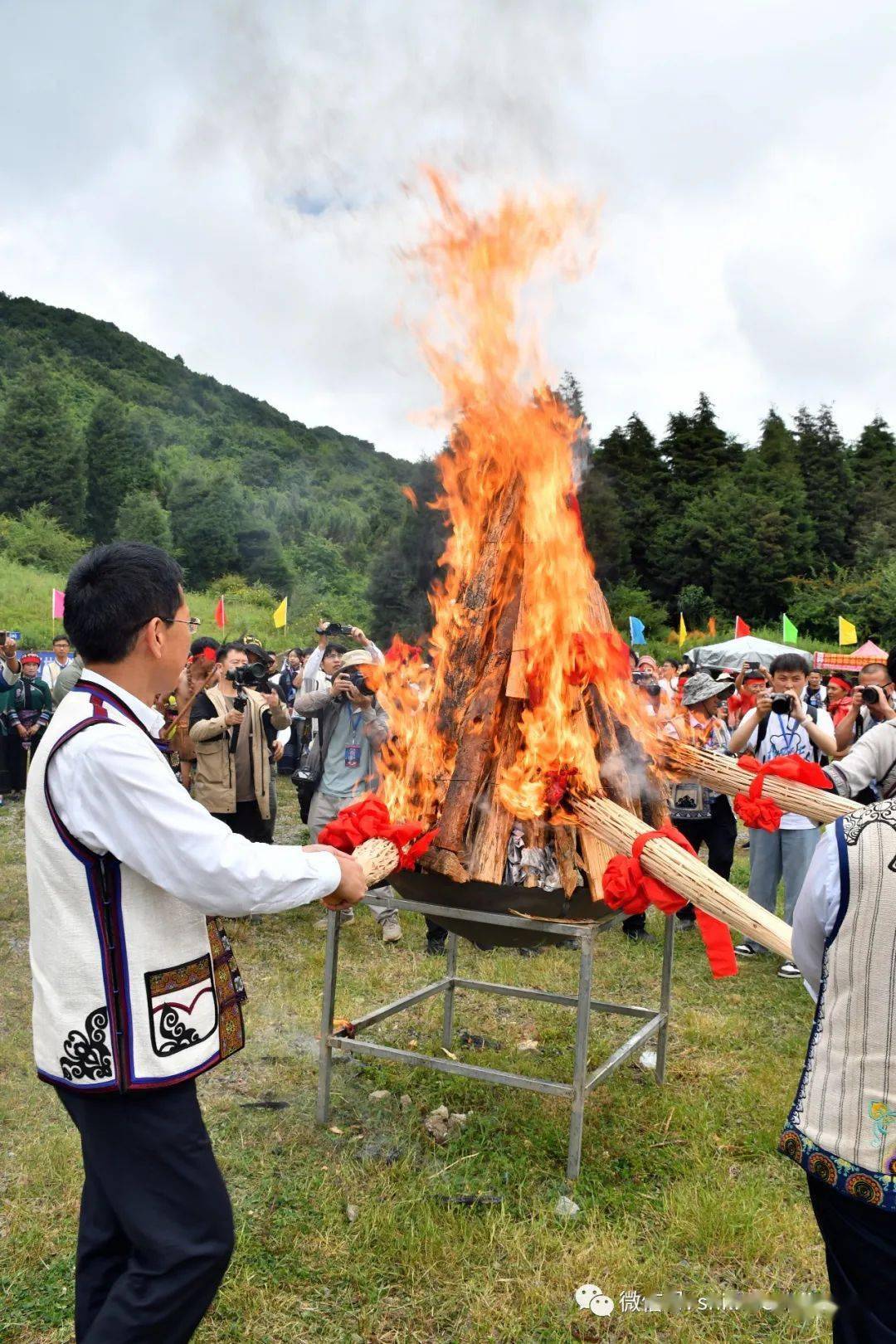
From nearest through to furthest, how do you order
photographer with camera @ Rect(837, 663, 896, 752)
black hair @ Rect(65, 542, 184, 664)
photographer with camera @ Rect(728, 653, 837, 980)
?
black hair @ Rect(65, 542, 184, 664) → photographer with camera @ Rect(837, 663, 896, 752) → photographer with camera @ Rect(728, 653, 837, 980)

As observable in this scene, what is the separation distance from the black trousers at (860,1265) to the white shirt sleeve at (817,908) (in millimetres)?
499

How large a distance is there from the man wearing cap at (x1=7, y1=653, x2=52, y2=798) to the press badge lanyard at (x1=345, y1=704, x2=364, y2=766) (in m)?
6.20

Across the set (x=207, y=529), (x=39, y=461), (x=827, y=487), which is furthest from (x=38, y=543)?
(x=827, y=487)

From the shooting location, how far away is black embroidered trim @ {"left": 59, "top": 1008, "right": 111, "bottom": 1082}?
2.24 metres

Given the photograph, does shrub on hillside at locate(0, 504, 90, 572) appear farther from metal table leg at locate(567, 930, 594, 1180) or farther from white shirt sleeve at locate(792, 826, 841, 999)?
white shirt sleeve at locate(792, 826, 841, 999)

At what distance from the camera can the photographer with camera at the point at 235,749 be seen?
25.3ft

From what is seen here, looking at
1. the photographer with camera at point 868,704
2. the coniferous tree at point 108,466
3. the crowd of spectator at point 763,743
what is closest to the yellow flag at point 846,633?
the crowd of spectator at point 763,743

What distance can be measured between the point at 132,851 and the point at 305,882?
458mm

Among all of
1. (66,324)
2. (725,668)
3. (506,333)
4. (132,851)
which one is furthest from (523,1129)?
(66,324)

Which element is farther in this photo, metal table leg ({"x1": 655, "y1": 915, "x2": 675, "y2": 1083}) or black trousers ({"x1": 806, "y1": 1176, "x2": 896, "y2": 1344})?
metal table leg ({"x1": 655, "y1": 915, "x2": 675, "y2": 1083})

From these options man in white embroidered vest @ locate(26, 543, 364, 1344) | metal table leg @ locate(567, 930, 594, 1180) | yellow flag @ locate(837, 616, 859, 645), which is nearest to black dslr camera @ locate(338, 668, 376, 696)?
metal table leg @ locate(567, 930, 594, 1180)

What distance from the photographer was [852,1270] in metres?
2.27

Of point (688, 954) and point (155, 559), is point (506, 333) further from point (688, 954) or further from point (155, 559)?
point (688, 954)

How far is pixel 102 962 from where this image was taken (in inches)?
89.0
